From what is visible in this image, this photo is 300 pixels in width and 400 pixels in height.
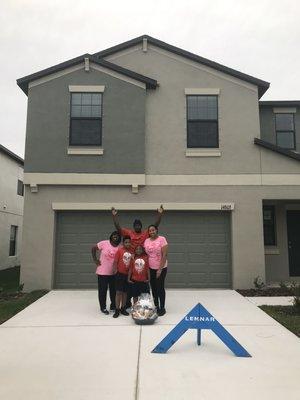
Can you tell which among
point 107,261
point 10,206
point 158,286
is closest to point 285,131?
point 158,286

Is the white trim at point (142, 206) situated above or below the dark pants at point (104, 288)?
above

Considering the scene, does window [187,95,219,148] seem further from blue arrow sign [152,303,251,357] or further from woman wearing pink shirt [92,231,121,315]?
blue arrow sign [152,303,251,357]

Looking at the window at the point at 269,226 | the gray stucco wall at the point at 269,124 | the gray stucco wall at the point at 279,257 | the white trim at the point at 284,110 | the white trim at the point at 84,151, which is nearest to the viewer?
the white trim at the point at 84,151

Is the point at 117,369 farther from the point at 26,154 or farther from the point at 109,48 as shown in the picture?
the point at 109,48

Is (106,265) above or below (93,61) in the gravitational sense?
below

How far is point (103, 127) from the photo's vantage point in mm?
11898

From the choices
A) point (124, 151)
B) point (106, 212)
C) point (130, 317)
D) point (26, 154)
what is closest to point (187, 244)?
point (106, 212)

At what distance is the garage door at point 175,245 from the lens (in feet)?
38.0

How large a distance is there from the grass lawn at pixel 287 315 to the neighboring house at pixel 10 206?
14587 mm

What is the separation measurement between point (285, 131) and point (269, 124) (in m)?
0.65

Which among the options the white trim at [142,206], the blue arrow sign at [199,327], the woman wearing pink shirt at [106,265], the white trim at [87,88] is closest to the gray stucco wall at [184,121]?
the white trim at [142,206]

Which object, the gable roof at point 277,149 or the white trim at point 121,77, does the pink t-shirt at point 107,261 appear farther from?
the gable roof at point 277,149

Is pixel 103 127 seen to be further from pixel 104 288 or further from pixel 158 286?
pixel 158 286

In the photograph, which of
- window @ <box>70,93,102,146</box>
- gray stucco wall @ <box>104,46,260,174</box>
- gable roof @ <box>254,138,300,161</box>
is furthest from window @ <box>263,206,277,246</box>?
window @ <box>70,93,102,146</box>
